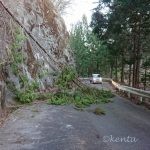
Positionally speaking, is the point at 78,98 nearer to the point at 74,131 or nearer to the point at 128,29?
the point at 74,131

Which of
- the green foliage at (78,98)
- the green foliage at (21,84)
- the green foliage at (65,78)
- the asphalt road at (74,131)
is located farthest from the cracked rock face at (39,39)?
the asphalt road at (74,131)

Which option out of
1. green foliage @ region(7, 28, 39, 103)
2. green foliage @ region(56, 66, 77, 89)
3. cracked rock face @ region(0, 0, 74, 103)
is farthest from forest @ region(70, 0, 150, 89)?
green foliage @ region(7, 28, 39, 103)

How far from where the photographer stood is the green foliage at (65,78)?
79.5ft

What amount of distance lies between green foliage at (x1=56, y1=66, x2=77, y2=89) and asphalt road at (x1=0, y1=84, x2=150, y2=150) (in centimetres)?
811

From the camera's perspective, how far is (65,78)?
25.1 metres

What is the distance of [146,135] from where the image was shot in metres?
10.7

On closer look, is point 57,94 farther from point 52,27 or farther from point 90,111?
point 52,27

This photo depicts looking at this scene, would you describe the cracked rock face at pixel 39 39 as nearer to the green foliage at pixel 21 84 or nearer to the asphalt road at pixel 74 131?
the green foliage at pixel 21 84

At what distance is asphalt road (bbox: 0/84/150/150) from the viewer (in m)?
9.27

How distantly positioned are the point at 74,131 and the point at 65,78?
13977 mm

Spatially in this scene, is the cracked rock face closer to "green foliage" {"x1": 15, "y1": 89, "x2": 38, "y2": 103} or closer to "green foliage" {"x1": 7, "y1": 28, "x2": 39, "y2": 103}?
"green foliage" {"x1": 7, "y1": 28, "x2": 39, "y2": 103}

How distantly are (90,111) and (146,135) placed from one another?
637cm

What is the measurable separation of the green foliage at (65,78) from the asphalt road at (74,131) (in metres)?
8.11

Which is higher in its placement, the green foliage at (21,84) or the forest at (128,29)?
the forest at (128,29)
